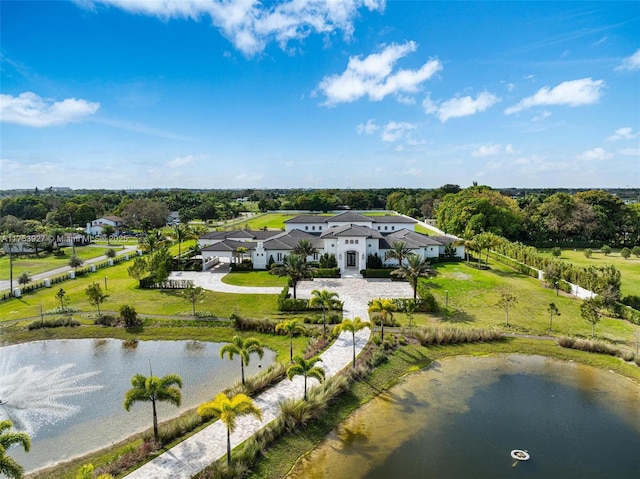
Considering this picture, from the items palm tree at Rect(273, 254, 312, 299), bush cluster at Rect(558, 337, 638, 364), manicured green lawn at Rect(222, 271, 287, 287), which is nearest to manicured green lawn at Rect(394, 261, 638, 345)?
bush cluster at Rect(558, 337, 638, 364)

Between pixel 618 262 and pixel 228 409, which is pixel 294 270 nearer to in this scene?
pixel 228 409

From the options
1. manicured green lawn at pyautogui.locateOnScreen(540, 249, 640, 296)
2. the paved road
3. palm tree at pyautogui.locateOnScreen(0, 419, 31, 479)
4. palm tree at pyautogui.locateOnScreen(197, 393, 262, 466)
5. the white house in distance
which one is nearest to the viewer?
palm tree at pyautogui.locateOnScreen(0, 419, 31, 479)

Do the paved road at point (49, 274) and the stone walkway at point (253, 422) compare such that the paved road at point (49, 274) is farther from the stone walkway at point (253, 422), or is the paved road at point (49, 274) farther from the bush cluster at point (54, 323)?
the stone walkway at point (253, 422)

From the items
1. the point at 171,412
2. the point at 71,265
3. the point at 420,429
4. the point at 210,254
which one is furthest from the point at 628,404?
the point at 71,265

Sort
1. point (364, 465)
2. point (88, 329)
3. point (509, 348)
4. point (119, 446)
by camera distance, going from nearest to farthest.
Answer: point (364, 465), point (119, 446), point (509, 348), point (88, 329)

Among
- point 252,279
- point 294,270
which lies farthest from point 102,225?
point 294,270

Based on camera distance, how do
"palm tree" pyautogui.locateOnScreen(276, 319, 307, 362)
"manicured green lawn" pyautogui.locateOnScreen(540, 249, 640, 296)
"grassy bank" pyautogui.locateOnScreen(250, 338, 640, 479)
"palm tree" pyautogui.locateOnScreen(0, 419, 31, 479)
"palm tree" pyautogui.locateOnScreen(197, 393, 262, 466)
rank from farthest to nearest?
"manicured green lawn" pyautogui.locateOnScreen(540, 249, 640, 296) < "palm tree" pyautogui.locateOnScreen(276, 319, 307, 362) < "grassy bank" pyautogui.locateOnScreen(250, 338, 640, 479) < "palm tree" pyautogui.locateOnScreen(197, 393, 262, 466) < "palm tree" pyautogui.locateOnScreen(0, 419, 31, 479)

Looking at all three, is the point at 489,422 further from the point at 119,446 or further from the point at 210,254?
the point at 210,254

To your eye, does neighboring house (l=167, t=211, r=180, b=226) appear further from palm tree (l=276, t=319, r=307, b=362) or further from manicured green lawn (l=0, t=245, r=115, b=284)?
palm tree (l=276, t=319, r=307, b=362)
